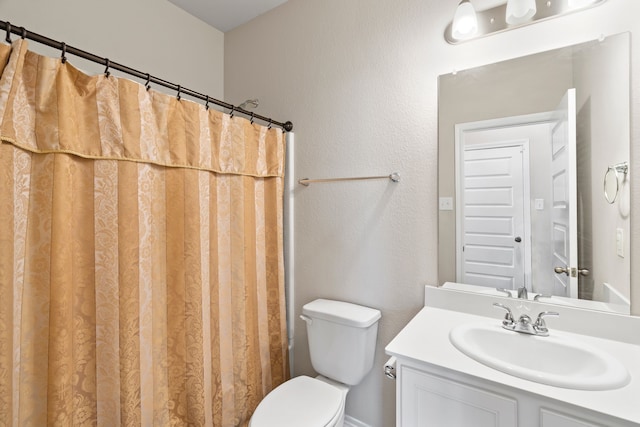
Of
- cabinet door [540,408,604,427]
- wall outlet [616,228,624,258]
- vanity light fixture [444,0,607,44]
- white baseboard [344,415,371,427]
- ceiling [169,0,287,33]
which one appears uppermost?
ceiling [169,0,287,33]

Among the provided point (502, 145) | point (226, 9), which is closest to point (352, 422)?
point (502, 145)

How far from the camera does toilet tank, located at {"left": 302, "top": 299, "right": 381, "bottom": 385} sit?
1.52 m

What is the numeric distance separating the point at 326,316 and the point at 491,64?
1417 mm

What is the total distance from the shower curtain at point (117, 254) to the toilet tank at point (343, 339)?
0.39 metres

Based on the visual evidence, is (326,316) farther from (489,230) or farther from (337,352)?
(489,230)

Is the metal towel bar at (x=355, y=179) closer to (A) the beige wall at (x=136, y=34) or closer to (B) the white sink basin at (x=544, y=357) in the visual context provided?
(B) the white sink basin at (x=544, y=357)

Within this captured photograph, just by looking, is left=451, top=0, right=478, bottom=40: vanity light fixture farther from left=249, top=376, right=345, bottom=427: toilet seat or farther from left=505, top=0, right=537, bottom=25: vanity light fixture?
left=249, top=376, right=345, bottom=427: toilet seat

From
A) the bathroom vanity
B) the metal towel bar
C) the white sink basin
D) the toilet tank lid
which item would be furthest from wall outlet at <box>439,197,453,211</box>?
the toilet tank lid

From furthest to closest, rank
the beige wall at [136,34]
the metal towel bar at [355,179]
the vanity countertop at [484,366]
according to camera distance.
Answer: the metal towel bar at [355,179] < the beige wall at [136,34] < the vanity countertop at [484,366]

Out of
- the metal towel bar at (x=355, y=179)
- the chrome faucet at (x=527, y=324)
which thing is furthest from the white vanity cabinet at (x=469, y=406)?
the metal towel bar at (x=355, y=179)

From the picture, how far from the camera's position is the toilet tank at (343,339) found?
1.52 metres

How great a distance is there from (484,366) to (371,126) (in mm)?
1198

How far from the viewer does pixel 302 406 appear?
1357 mm

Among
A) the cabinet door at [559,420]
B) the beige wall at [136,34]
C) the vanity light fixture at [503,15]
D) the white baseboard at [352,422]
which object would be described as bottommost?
the white baseboard at [352,422]
